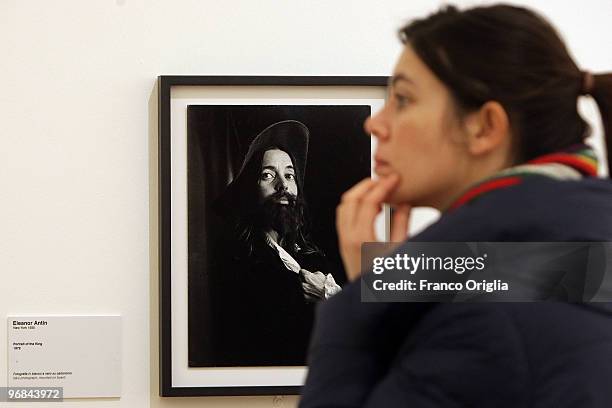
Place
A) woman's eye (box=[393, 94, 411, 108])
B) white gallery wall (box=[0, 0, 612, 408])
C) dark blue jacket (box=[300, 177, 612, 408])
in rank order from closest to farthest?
dark blue jacket (box=[300, 177, 612, 408]) → woman's eye (box=[393, 94, 411, 108]) → white gallery wall (box=[0, 0, 612, 408])

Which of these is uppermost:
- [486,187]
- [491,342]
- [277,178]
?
[277,178]

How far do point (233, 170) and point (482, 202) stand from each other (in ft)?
3.21

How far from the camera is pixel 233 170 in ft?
5.19

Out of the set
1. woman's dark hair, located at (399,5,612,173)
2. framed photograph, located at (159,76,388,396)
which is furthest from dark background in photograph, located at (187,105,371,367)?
woman's dark hair, located at (399,5,612,173)

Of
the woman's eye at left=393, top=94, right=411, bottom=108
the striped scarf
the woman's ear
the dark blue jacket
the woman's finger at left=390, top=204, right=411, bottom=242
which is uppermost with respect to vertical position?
the woman's eye at left=393, top=94, right=411, bottom=108

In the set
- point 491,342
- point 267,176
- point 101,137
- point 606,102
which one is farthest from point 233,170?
point 491,342

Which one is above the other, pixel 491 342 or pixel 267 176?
pixel 267 176

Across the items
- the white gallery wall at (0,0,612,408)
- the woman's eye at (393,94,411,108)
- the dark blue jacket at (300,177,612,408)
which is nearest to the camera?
the dark blue jacket at (300,177,612,408)

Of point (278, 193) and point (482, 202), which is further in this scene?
point (278, 193)

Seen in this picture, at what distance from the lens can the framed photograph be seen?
5.16 feet

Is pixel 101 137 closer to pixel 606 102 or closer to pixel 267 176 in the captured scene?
pixel 267 176

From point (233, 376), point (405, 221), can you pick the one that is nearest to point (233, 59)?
point (233, 376)

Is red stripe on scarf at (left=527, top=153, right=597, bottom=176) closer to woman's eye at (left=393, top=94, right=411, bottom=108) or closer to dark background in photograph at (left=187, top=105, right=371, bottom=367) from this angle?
woman's eye at (left=393, top=94, right=411, bottom=108)

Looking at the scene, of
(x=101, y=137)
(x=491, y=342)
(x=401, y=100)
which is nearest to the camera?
(x=491, y=342)
